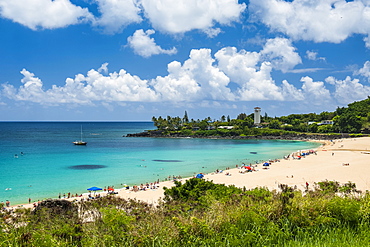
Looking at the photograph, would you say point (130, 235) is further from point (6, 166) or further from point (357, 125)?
point (357, 125)

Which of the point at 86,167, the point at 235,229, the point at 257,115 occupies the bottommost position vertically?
the point at 86,167

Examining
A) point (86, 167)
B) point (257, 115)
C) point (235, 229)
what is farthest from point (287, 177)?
point (257, 115)

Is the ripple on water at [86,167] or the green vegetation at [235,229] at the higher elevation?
the green vegetation at [235,229]

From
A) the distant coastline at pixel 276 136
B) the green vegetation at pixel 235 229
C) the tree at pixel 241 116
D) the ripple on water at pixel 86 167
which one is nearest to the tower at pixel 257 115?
the tree at pixel 241 116

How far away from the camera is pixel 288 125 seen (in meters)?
106

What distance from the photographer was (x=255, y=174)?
102 ft

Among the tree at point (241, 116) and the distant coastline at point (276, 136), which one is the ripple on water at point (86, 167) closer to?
the distant coastline at point (276, 136)

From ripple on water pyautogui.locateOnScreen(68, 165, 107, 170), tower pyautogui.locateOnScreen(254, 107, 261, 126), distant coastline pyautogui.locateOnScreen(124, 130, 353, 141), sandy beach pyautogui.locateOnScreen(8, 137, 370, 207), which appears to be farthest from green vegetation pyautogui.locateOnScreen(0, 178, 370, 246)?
tower pyautogui.locateOnScreen(254, 107, 261, 126)

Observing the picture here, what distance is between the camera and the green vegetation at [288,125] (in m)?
89.8

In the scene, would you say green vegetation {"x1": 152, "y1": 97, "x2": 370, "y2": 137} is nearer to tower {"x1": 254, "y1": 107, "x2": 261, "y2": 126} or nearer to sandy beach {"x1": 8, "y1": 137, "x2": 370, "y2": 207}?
tower {"x1": 254, "y1": 107, "x2": 261, "y2": 126}

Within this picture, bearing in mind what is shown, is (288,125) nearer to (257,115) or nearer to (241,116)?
(257,115)

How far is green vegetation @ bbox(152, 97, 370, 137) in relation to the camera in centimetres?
8975

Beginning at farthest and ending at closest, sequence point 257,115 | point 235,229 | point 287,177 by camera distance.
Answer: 1. point 257,115
2. point 287,177
3. point 235,229

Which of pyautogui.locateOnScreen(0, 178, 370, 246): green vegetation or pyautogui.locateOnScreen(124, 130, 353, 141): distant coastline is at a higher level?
pyautogui.locateOnScreen(0, 178, 370, 246): green vegetation
